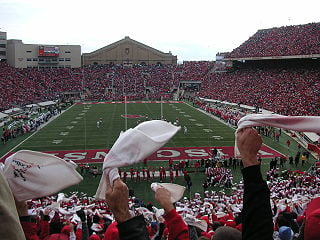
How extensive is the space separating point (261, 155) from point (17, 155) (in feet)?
62.3

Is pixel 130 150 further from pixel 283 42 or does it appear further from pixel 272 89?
pixel 283 42

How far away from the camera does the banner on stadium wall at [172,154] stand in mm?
19516

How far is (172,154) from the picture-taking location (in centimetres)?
2042

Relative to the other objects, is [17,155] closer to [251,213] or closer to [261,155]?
[251,213]

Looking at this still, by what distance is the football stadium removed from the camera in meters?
2.06

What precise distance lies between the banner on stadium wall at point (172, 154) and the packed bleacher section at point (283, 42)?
73.7 ft

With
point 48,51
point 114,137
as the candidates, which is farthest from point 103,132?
point 48,51

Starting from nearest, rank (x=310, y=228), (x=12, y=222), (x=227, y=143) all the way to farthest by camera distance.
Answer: (x=12, y=222)
(x=310, y=228)
(x=227, y=143)

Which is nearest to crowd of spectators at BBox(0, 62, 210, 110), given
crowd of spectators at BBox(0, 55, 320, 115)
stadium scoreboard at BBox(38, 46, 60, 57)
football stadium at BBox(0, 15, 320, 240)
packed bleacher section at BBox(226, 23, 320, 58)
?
crowd of spectators at BBox(0, 55, 320, 115)

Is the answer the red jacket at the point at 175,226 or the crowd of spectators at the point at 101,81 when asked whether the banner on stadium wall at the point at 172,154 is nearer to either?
the red jacket at the point at 175,226

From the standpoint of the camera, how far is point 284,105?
3356 centimetres

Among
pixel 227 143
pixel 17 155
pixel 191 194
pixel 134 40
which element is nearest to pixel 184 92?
pixel 134 40

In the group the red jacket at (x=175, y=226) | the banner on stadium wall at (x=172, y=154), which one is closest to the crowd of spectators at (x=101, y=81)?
the banner on stadium wall at (x=172, y=154)

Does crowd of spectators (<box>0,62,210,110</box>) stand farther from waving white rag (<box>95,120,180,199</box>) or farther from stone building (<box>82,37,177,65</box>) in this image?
waving white rag (<box>95,120,180,199</box>)
